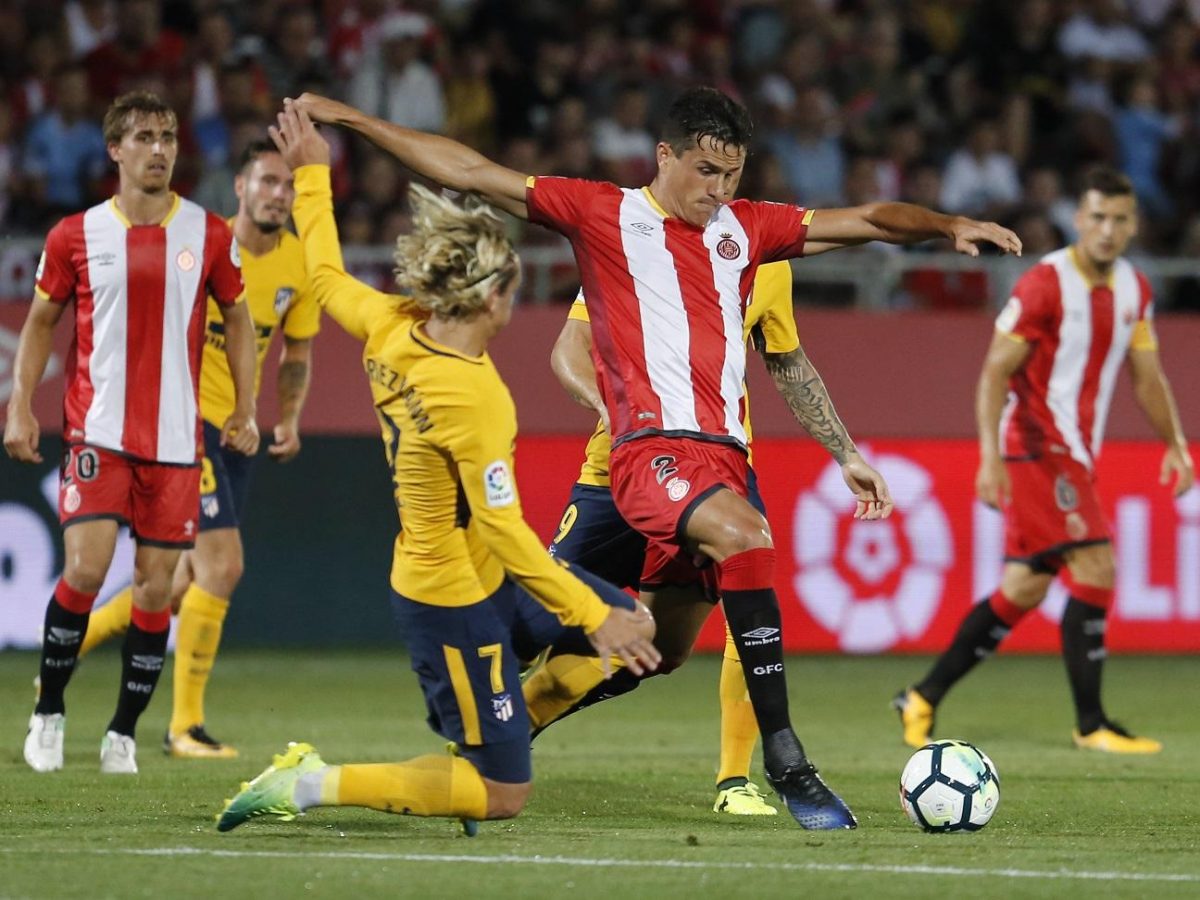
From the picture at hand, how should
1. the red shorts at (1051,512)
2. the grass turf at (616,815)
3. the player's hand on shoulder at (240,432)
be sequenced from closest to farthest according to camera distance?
the grass turf at (616,815) → the player's hand on shoulder at (240,432) → the red shorts at (1051,512)

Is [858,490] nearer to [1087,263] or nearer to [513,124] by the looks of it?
[1087,263]

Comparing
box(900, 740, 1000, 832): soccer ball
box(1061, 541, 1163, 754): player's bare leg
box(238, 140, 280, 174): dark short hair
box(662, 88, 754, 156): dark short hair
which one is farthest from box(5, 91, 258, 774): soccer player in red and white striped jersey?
box(1061, 541, 1163, 754): player's bare leg

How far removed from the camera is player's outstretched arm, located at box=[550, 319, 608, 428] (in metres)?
6.88

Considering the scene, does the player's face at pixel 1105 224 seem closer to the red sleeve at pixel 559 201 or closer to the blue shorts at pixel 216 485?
the red sleeve at pixel 559 201

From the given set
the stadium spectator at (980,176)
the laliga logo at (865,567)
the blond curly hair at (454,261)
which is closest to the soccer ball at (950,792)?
the blond curly hair at (454,261)

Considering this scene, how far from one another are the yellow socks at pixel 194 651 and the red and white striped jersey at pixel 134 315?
1011 millimetres

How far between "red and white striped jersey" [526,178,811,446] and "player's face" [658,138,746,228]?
57 mm

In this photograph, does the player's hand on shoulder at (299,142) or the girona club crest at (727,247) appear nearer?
the player's hand on shoulder at (299,142)

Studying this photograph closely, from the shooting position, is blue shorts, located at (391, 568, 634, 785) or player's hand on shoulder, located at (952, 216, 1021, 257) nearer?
blue shorts, located at (391, 568, 634, 785)

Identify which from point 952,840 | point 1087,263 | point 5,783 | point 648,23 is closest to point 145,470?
point 5,783

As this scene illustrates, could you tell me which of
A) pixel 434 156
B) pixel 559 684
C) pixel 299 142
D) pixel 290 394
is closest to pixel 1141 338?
pixel 290 394

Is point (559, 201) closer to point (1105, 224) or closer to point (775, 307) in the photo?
point (775, 307)

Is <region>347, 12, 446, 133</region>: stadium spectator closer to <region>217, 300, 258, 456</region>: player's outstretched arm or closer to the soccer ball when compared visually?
<region>217, 300, 258, 456</region>: player's outstretched arm

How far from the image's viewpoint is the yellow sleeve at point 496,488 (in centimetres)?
534
